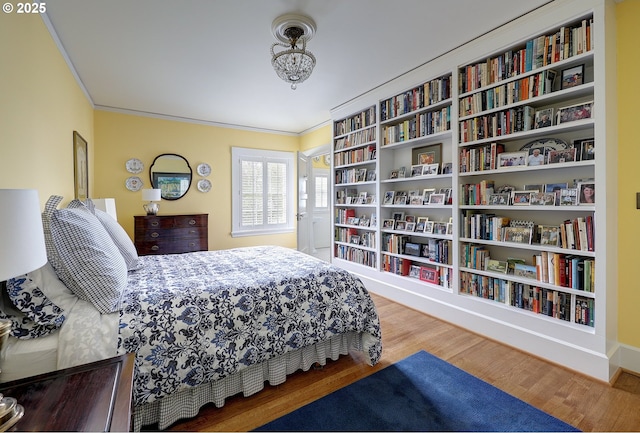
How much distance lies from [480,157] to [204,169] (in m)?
4.04

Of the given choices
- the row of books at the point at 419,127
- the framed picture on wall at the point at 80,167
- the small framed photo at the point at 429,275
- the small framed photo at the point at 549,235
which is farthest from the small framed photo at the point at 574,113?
the framed picture on wall at the point at 80,167

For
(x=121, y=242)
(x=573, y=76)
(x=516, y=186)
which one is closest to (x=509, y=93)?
(x=573, y=76)

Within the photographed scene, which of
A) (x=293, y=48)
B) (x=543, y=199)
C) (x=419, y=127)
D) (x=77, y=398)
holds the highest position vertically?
(x=293, y=48)

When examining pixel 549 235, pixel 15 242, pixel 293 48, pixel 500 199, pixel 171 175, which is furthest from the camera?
pixel 171 175

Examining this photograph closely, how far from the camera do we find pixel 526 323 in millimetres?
2289

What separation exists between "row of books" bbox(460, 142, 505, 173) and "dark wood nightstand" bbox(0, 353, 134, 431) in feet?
9.28

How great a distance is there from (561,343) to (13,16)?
162 inches

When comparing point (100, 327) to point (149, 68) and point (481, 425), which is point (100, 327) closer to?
point (481, 425)

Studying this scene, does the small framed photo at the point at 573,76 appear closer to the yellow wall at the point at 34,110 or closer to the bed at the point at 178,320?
the bed at the point at 178,320

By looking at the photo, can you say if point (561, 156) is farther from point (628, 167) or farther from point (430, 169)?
point (430, 169)

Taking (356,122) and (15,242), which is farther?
(356,122)

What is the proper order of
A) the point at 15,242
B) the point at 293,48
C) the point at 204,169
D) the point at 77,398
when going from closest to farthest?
the point at 15,242, the point at 77,398, the point at 293,48, the point at 204,169

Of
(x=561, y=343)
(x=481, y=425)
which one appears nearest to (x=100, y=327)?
(x=481, y=425)

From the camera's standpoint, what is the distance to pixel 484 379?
1.95m
